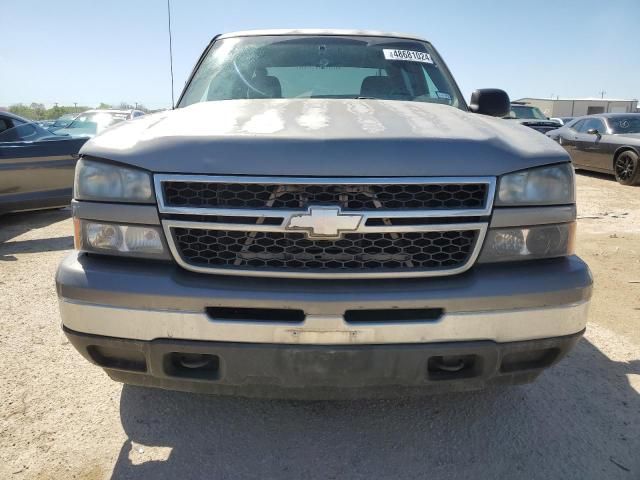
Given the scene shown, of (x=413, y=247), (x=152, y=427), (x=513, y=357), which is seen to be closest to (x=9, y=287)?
(x=152, y=427)

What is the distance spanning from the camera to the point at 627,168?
983 cm

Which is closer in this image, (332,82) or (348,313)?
(348,313)

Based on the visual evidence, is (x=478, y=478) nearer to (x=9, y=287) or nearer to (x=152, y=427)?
(x=152, y=427)

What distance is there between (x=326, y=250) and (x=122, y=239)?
74cm

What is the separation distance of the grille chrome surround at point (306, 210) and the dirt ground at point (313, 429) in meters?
0.82

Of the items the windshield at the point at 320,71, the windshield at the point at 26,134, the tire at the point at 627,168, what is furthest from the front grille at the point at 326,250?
the tire at the point at 627,168

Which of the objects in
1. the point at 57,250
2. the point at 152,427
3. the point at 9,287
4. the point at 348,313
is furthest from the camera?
the point at 57,250

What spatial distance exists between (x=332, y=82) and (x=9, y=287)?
309 centimetres

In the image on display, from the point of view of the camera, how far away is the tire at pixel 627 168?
9547 mm

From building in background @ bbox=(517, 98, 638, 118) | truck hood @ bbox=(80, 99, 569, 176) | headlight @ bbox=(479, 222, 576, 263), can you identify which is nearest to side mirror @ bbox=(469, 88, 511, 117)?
truck hood @ bbox=(80, 99, 569, 176)

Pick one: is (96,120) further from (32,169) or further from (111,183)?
(111,183)

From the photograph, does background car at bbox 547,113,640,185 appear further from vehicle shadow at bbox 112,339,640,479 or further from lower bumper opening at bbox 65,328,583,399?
lower bumper opening at bbox 65,328,583,399

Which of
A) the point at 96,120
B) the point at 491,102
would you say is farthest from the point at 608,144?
the point at 96,120

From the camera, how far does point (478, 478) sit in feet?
6.40
